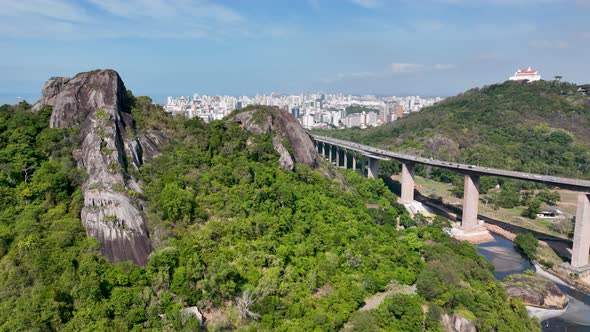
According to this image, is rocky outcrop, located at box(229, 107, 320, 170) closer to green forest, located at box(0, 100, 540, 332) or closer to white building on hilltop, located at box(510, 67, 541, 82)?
green forest, located at box(0, 100, 540, 332)

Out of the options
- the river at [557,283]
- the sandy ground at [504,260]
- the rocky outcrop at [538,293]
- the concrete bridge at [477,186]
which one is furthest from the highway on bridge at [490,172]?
the rocky outcrop at [538,293]

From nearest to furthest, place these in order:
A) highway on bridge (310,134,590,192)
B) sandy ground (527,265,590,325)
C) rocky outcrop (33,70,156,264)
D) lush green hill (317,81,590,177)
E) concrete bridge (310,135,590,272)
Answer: rocky outcrop (33,70,156,264), sandy ground (527,265,590,325), concrete bridge (310,135,590,272), highway on bridge (310,134,590,192), lush green hill (317,81,590,177)

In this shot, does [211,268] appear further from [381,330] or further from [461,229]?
[461,229]

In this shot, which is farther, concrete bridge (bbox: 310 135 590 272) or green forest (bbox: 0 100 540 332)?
concrete bridge (bbox: 310 135 590 272)

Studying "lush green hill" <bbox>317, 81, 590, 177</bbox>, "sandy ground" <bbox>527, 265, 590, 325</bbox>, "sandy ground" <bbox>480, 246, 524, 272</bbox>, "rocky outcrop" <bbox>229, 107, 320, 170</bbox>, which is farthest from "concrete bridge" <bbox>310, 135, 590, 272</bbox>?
"rocky outcrop" <bbox>229, 107, 320, 170</bbox>

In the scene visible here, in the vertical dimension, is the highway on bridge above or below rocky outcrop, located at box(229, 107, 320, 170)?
below

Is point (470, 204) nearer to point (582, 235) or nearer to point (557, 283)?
point (582, 235)
